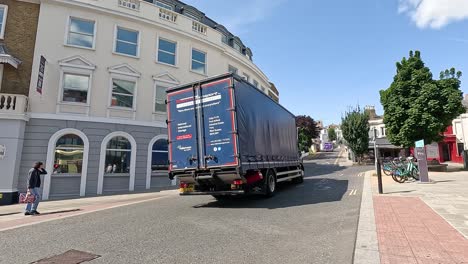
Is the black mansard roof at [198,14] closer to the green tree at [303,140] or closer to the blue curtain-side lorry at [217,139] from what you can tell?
the blue curtain-side lorry at [217,139]

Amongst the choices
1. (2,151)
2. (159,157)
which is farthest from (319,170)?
(2,151)

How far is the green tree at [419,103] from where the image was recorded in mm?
21625

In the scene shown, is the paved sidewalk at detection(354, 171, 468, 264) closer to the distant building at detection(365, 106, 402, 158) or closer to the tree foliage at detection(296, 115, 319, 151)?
the distant building at detection(365, 106, 402, 158)

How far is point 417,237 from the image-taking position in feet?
17.9

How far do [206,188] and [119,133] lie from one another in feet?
29.7

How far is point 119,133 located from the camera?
650 inches

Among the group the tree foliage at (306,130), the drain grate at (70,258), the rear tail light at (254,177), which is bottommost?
the drain grate at (70,258)

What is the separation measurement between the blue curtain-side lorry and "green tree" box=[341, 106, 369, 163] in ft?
102

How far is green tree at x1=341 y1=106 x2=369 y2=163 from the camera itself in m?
38.3

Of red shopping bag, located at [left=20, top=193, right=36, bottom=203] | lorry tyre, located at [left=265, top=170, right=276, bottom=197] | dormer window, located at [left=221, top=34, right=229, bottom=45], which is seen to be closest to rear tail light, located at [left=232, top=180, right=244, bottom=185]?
lorry tyre, located at [left=265, top=170, right=276, bottom=197]

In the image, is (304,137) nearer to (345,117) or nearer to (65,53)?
(345,117)

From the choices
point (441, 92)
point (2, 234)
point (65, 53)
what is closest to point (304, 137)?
point (441, 92)

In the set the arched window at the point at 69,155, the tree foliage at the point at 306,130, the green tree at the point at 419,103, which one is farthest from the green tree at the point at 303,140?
the arched window at the point at 69,155

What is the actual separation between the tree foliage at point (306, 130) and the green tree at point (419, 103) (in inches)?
1398
